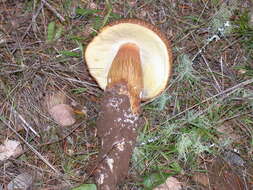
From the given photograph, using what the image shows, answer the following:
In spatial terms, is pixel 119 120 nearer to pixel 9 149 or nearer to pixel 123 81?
pixel 123 81

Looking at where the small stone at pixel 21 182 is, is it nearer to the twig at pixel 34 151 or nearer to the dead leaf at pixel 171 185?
the twig at pixel 34 151

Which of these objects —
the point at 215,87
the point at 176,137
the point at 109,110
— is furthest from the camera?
the point at 215,87

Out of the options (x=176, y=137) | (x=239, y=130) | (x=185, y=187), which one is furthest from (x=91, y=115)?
(x=239, y=130)

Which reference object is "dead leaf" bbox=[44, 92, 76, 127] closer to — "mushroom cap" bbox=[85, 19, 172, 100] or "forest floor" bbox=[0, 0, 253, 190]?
"forest floor" bbox=[0, 0, 253, 190]

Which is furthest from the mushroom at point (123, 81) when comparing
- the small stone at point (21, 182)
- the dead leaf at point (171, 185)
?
the small stone at point (21, 182)

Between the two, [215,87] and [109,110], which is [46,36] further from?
[215,87]

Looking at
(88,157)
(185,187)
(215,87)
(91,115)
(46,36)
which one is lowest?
(185,187)

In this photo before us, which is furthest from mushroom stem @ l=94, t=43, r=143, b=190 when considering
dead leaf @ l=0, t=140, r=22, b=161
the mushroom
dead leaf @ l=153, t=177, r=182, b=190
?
dead leaf @ l=0, t=140, r=22, b=161
